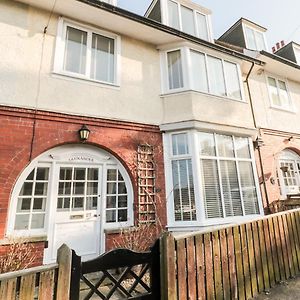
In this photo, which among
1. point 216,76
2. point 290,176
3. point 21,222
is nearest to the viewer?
point 21,222

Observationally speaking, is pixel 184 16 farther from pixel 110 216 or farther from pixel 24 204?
pixel 24 204

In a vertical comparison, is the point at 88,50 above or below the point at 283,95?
below

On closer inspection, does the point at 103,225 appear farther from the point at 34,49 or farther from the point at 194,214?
the point at 34,49

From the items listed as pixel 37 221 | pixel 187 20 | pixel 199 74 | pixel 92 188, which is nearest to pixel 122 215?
pixel 92 188

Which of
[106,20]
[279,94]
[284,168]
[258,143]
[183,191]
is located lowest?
[183,191]

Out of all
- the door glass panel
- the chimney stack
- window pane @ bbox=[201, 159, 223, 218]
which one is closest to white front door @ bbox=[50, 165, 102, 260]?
the door glass panel

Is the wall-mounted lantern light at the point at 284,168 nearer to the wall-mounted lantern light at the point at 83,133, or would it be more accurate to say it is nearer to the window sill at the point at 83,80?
the window sill at the point at 83,80

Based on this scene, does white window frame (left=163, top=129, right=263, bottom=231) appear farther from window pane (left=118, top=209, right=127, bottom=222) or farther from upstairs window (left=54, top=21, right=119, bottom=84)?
upstairs window (left=54, top=21, right=119, bottom=84)

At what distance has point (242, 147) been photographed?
8266 millimetres

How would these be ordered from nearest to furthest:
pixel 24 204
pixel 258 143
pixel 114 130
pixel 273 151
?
pixel 24 204 < pixel 114 130 < pixel 258 143 < pixel 273 151

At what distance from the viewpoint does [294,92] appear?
11414 mm

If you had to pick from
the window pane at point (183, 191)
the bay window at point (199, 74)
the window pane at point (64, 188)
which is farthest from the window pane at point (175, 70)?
the window pane at point (64, 188)

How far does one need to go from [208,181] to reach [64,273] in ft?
17.9

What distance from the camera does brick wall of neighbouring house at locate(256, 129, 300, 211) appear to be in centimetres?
889
